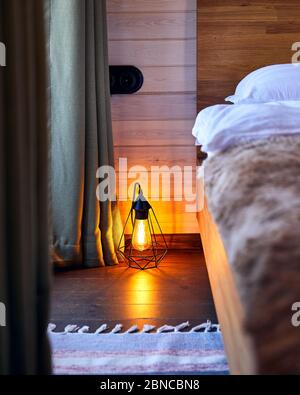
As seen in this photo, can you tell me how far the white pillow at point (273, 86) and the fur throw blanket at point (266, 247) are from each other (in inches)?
42.0

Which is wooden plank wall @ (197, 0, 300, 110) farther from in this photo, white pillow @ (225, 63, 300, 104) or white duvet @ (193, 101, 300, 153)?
white duvet @ (193, 101, 300, 153)

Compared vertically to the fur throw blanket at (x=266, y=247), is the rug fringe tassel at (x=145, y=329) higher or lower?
lower

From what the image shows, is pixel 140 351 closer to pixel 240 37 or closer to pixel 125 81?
pixel 125 81

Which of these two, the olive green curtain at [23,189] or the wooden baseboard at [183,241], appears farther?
the wooden baseboard at [183,241]

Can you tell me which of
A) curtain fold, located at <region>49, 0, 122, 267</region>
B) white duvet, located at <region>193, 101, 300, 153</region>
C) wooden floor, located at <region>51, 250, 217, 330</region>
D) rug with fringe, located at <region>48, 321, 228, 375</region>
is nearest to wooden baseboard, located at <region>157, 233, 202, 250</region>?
wooden floor, located at <region>51, 250, 217, 330</region>

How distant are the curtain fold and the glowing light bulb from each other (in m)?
0.11

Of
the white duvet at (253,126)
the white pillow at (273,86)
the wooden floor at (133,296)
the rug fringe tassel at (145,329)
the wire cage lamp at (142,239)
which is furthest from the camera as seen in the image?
the wire cage lamp at (142,239)

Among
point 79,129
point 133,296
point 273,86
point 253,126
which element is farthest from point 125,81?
point 253,126

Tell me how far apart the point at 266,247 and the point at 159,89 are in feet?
6.02

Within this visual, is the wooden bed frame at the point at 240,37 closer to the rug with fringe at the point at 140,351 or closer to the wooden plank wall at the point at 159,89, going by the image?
the wooden plank wall at the point at 159,89

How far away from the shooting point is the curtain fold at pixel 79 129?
2.15 meters

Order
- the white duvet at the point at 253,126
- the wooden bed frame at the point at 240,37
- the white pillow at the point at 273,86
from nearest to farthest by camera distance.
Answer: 1. the white duvet at the point at 253,126
2. the white pillow at the point at 273,86
3. the wooden bed frame at the point at 240,37

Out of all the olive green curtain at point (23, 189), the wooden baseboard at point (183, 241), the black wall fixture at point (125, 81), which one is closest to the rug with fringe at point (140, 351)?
the olive green curtain at point (23, 189)
